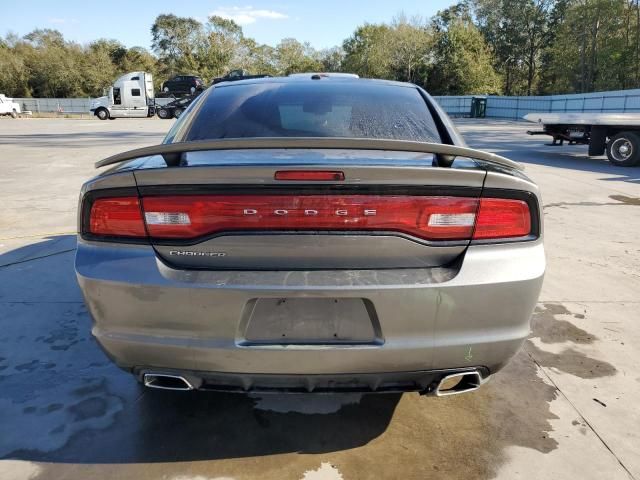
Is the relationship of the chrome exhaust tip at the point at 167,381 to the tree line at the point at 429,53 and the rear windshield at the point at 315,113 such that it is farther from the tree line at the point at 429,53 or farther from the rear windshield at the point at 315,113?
the tree line at the point at 429,53

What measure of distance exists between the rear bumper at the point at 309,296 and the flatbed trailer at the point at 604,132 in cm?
1163

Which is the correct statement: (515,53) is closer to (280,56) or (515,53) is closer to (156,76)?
(280,56)

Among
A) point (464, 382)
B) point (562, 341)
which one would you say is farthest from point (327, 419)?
point (562, 341)

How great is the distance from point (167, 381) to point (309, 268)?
75cm

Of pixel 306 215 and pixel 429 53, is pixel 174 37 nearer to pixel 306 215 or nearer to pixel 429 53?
pixel 429 53

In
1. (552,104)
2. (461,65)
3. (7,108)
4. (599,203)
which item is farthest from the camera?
(461,65)

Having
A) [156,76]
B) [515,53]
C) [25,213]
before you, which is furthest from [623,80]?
[156,76]

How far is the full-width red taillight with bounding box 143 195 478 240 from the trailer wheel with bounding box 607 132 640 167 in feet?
39.4

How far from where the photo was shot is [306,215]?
5.74 ft

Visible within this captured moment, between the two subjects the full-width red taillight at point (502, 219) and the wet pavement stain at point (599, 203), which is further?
the wet pavement stain at point (599, 203)

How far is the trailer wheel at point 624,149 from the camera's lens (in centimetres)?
1140

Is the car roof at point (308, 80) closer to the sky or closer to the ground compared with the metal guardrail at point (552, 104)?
closer to the ground

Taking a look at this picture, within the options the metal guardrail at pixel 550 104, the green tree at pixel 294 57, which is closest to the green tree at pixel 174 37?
the green tree at pixel 294 57

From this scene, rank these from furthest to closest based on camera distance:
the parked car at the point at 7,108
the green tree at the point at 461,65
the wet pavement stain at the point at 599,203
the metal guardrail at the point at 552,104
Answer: the green tree at the point at 461,65, the parked car at the point at 7,108, the metal guardrail at the point at 552,104, the wet pavement stain at the point at 599,203
